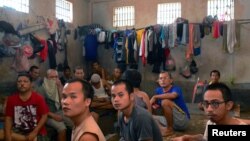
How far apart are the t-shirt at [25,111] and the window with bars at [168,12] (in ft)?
17.1

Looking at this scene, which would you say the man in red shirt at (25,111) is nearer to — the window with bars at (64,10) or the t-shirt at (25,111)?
the t-shirt at (25,111)

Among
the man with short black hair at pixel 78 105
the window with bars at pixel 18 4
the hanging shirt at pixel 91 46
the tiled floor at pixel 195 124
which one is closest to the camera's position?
the man with short black hair at pixel 78 105

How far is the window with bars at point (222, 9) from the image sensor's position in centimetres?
725

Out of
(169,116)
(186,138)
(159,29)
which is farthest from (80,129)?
(159,29)

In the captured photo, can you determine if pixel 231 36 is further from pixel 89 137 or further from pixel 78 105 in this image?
pixel 89 137

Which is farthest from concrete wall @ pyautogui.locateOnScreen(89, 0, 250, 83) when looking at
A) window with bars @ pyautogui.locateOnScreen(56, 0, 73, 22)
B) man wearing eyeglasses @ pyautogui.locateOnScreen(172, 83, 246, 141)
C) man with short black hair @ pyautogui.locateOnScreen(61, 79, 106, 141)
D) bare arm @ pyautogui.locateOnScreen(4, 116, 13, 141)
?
man with short black hair @ pyautogui.locateOnScreen(61, 79, 106, 141)

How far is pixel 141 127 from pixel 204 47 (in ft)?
19.4

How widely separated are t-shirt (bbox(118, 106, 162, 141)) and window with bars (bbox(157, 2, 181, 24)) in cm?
586

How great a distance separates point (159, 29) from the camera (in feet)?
23.7

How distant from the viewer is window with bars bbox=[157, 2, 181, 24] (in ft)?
25.7

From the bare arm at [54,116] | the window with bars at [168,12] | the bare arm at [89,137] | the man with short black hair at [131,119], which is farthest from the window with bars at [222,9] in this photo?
the bare arm at [89,137]

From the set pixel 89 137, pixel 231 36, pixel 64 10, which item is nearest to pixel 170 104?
pixel 89 137

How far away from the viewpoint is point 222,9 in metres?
7.33

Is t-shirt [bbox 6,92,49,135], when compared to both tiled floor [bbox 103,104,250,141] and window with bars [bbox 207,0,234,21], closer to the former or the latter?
tiled floor [bbox 103,104,250,141]
